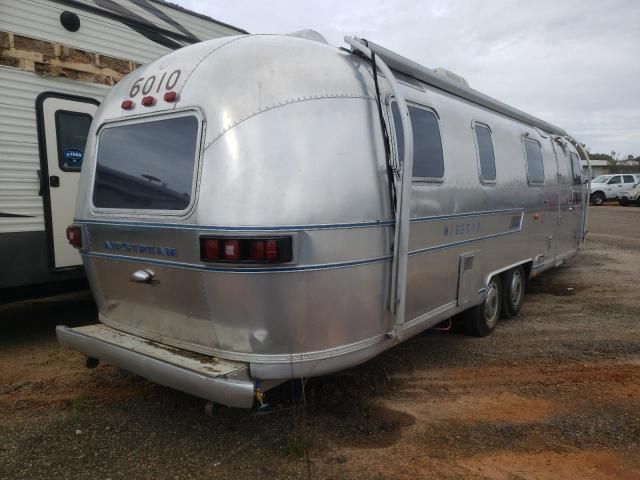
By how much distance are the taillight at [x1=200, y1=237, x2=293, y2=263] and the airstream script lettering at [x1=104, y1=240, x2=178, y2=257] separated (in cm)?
44

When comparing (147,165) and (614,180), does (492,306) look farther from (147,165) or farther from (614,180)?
(614,180)

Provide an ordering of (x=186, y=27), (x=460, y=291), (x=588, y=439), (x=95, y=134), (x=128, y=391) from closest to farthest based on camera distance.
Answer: (x=588, y=439) → (x=95, y=134) → (x=128, y=391) → (x=460, y=291) → (x=186, y=27)

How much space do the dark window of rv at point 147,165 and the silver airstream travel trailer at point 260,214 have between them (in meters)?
0.01

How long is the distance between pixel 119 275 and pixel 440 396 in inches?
103

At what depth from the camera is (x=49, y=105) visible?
5.08 m

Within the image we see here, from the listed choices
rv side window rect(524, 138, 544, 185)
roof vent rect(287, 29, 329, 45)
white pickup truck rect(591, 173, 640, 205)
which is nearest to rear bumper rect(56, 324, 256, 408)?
roof vent rect(287, 29, 329, 45)

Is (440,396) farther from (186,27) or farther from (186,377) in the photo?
(186,27)

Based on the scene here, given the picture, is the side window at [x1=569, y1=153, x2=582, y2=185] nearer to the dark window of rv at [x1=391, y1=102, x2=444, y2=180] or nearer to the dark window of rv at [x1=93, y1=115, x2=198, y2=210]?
the dark window of rv at [x1=391, y1=102, x2=444, y2=180]

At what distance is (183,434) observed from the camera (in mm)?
3604

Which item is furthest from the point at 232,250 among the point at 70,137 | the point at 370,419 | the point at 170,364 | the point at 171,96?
the point at 70,137

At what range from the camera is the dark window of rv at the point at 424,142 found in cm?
385

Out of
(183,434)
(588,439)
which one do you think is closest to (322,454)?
(183,434)

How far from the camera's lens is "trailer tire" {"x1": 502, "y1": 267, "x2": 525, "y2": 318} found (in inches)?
241

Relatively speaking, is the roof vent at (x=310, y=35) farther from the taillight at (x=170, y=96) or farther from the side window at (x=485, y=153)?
the side window at (x=485, y=153)
